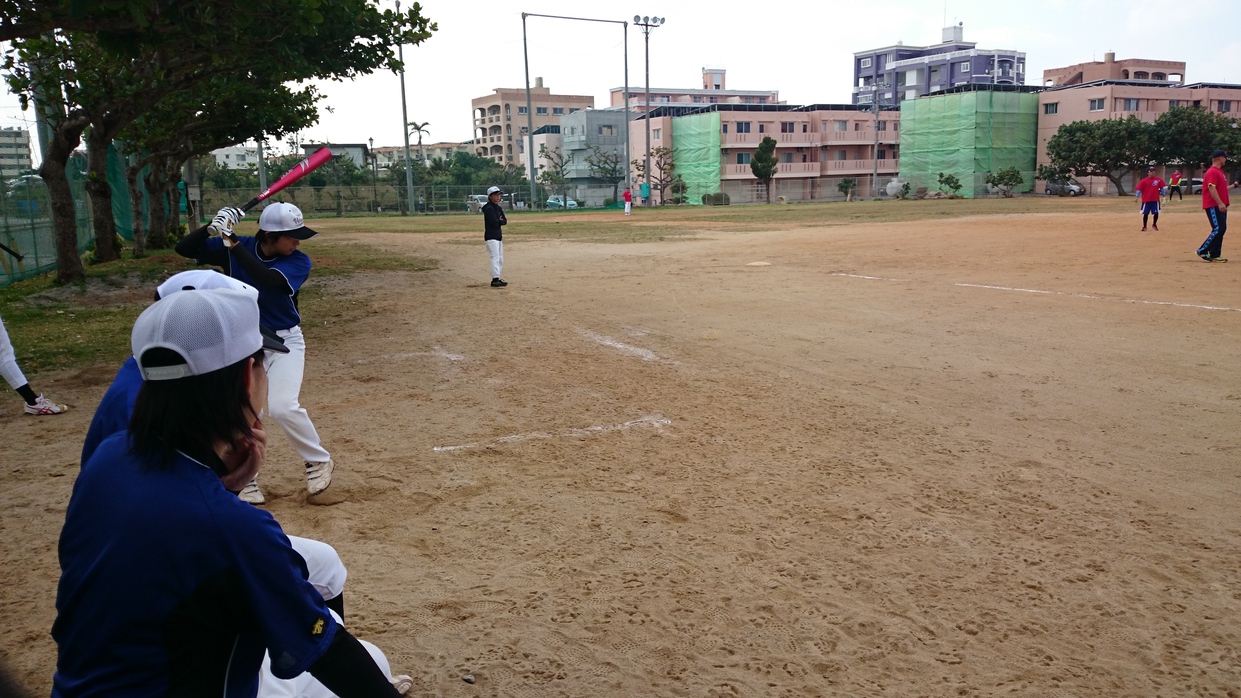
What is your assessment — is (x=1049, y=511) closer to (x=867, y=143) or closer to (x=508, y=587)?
(x=508, y=587)

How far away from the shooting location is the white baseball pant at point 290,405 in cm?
523

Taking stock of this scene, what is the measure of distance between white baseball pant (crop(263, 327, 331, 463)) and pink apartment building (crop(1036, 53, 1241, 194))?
7797 centimetres

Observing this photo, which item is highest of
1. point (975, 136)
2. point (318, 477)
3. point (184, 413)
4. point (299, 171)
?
point (975, 136)

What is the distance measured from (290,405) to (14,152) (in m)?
17.3

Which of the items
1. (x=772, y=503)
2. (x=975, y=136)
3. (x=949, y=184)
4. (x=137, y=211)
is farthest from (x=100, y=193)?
(x=975, y=136)

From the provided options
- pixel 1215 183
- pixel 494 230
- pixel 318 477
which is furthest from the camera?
pixel 494 230

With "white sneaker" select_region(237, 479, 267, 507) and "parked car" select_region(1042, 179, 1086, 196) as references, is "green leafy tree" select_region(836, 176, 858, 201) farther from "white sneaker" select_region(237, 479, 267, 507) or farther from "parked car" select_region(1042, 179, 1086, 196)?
"white sneaker" select_region(237, 479, 267, 507)

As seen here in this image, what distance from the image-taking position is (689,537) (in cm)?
465

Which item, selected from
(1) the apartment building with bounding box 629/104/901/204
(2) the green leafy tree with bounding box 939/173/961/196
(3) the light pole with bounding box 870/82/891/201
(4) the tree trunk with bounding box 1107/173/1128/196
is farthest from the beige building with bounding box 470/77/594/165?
(4) the tree trunk with bounding box 1107/173/1128/196

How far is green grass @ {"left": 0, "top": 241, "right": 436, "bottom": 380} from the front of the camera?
10.3 metres

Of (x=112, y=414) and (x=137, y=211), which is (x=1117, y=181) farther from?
(x=112, y=414)

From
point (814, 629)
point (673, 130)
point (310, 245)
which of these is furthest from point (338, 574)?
point (673, 130)

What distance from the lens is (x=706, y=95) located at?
454 feet

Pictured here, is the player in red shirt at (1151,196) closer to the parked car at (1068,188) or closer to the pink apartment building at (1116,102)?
the parked car at (1068,188)
